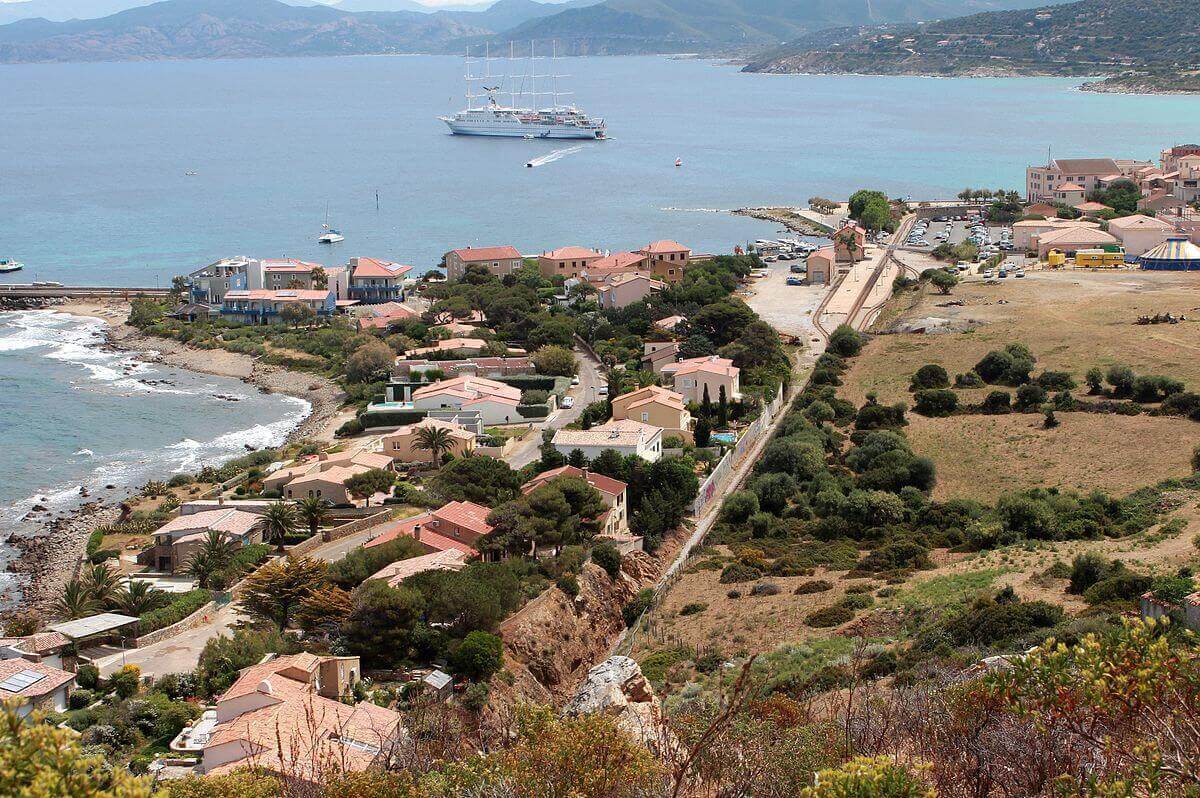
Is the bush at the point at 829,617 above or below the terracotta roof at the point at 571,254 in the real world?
below

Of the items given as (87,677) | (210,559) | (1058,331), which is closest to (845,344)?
(1058,331)

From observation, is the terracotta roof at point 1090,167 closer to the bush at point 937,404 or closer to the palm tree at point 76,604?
the bush at point 937,404

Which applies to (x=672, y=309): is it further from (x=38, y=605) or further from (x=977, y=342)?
(x=38, y=605)

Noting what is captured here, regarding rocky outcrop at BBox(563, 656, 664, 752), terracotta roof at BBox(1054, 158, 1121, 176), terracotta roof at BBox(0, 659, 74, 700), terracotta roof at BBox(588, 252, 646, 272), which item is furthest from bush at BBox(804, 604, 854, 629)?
terracotta roof at BBox(1054, 158, 1121, 176)

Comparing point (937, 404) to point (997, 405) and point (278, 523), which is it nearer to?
point (997, 405)

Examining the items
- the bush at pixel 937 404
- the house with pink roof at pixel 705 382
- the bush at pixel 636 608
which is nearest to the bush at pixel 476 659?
the bush at pixel 636 608

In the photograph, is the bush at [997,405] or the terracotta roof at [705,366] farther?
the terracotta roof at [705,366]
